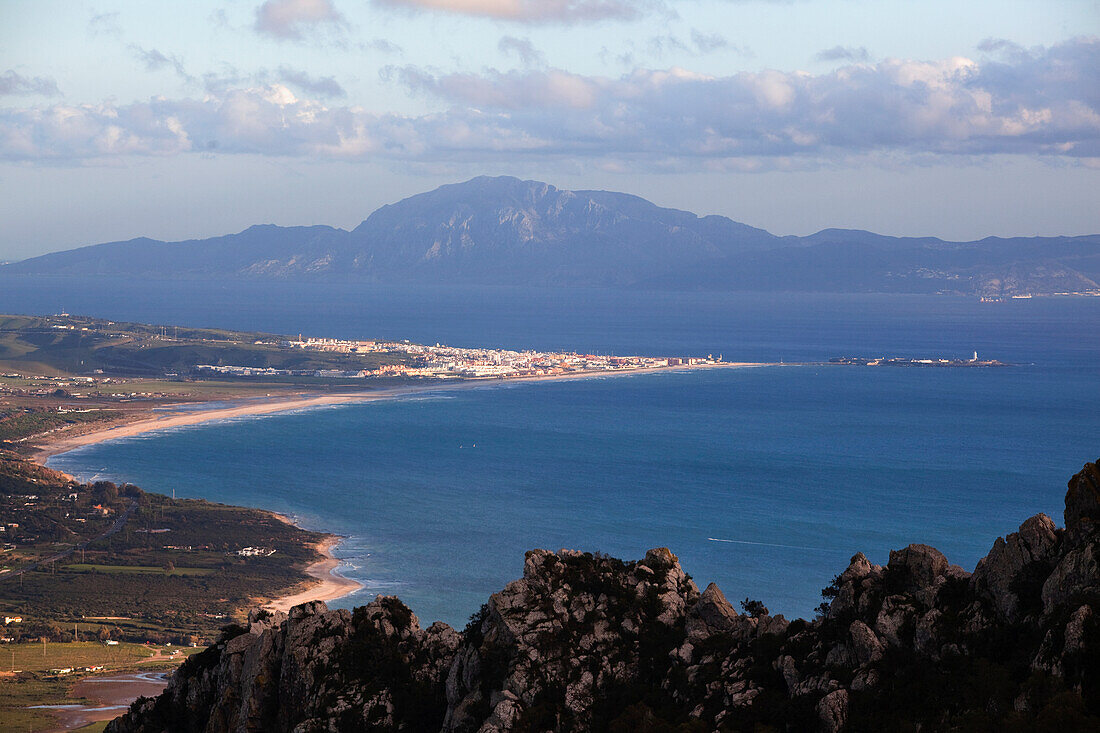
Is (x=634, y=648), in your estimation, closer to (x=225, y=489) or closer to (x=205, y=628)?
(x=205, y=628)

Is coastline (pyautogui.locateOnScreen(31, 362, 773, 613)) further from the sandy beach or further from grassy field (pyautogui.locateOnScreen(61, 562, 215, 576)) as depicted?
grassy field (pyautogui.locateOnScreen(61, 562, 215, 576))

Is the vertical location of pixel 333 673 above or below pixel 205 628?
above

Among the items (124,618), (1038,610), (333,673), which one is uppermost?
(1038,610)

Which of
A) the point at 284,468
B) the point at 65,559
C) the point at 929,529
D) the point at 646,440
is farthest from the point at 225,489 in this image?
the point at 929,529

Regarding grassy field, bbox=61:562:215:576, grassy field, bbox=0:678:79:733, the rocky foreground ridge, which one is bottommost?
grassy field, bbox=0:678:79:733

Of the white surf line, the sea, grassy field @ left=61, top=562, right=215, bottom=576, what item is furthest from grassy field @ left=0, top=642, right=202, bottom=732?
the white surf line

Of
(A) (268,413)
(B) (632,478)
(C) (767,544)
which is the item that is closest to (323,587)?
(C) (767,544)
